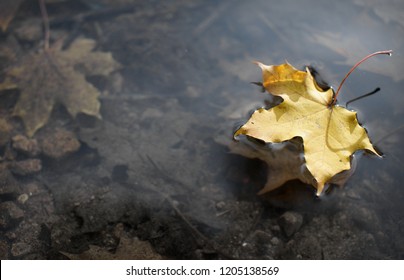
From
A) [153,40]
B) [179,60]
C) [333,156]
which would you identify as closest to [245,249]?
[333,156]

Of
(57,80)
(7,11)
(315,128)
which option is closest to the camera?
(315,128)

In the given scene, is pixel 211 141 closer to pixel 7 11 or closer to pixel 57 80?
pixel 57 80

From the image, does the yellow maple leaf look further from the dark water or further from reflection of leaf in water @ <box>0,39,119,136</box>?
reflection of leaf in water @ <box>0,39,119,136</box>

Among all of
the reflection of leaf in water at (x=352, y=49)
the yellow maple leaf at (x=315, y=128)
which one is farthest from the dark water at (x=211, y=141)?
the yellow maple leaf at (x=315, y=128)

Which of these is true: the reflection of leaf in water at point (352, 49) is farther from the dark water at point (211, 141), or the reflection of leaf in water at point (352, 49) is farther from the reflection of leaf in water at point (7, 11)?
the reflection of leaf in water at point (7, 11)

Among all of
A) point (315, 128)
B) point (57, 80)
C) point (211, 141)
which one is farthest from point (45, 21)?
point (315, 128)

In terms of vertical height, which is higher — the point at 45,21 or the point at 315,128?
the point at 315,128

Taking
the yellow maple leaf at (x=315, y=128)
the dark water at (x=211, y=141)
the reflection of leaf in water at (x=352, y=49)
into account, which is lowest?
the dark water at (x=211, y=141)
